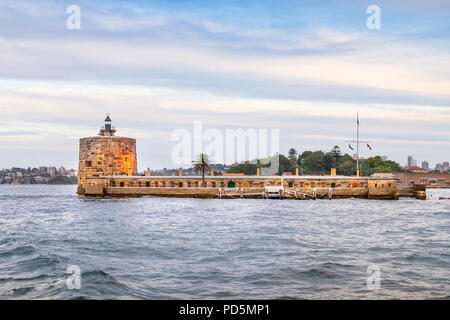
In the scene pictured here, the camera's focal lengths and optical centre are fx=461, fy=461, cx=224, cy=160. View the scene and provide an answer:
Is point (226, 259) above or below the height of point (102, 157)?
below

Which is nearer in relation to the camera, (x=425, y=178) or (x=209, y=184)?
(x=209, y=184)

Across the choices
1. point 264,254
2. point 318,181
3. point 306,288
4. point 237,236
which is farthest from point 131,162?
point 306,288

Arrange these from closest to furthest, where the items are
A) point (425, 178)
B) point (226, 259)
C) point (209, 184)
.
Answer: point (226, 259) → point (209, 184) → point (425, 178)

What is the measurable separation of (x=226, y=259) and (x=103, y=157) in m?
58.4

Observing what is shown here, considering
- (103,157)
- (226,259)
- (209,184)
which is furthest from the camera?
(103,157)

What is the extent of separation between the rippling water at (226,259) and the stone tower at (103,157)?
1557 inches

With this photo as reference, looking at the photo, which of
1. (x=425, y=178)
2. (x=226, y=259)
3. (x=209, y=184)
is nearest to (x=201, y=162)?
(x=209, y=184)

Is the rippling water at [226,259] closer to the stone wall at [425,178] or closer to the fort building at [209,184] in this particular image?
the fort building at [209,184]

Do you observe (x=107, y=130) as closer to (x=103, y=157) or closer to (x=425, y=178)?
(x=103, y=157)

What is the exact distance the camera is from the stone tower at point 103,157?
242 ft

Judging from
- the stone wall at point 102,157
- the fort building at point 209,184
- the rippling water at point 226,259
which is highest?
the stone wall at point 102,157

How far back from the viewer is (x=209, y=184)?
67.2 metres

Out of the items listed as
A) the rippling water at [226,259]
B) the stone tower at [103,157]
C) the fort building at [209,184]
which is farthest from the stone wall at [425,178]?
the rippling water at [226,259]
